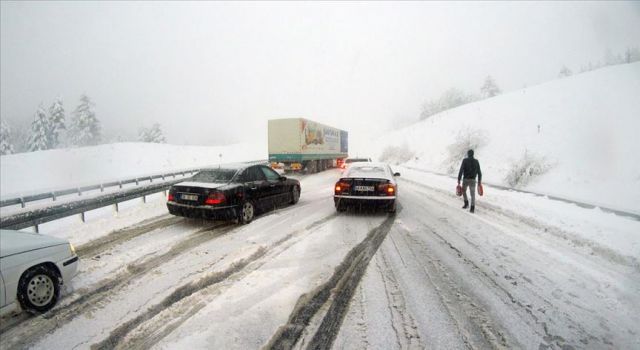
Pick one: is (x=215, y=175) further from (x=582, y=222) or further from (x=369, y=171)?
(x=582, y=222)

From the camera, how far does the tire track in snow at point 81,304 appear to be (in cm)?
301

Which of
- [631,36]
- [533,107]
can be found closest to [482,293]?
[631,36]

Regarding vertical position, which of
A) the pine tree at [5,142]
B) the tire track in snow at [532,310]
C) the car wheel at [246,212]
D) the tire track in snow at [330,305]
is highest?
the pine tree at [5,142]

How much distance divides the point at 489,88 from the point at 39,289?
87.2 meters

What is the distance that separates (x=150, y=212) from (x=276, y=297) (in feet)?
23.1

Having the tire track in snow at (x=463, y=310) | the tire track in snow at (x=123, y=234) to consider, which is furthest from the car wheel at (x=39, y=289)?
the tire track in snow at (x=463, y=310)

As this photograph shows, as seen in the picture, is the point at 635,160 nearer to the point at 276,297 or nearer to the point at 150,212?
the point at 276,297

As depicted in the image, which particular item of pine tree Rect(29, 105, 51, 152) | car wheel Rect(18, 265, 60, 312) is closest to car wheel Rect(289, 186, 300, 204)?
car wheel Rect(18, 265, 60, 312)

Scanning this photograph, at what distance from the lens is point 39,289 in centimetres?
352

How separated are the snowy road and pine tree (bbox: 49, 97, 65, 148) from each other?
6632cm

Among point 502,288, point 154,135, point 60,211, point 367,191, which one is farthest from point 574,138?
point 154,135

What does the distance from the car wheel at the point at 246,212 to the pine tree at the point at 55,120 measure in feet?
221

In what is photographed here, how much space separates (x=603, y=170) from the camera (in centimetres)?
1358

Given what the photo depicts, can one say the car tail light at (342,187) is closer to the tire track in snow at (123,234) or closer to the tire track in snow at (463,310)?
the tire track in snow at (463,310)
